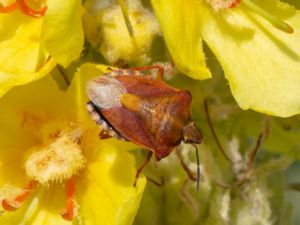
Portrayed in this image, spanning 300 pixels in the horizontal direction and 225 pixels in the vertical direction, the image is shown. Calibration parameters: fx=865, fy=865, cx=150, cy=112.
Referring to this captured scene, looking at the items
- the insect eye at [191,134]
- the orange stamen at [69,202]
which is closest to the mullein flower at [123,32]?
the insect eye at [191,134]

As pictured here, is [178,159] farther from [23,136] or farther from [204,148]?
[23,136]

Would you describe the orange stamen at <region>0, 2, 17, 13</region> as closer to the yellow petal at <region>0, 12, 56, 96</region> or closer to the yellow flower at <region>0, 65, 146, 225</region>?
the yellow petal at <region>0, 12, 56, 96</region>

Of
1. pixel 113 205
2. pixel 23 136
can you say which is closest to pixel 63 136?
pixel 23 136

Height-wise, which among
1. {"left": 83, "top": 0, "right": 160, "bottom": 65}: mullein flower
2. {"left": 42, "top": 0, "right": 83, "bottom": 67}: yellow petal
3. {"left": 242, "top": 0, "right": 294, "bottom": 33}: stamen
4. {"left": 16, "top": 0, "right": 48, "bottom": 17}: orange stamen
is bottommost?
{"left": 242, "top": 0, "right": 294, "bottom": 33}: stamen

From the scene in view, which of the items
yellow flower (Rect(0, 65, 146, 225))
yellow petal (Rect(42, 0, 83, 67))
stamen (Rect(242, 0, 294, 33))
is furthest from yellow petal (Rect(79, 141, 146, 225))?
stamen (Rect(242, 0, 294, 33))

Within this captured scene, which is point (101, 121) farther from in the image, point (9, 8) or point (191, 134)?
point (9, 8)

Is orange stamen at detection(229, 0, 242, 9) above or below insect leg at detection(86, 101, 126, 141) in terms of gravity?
below
